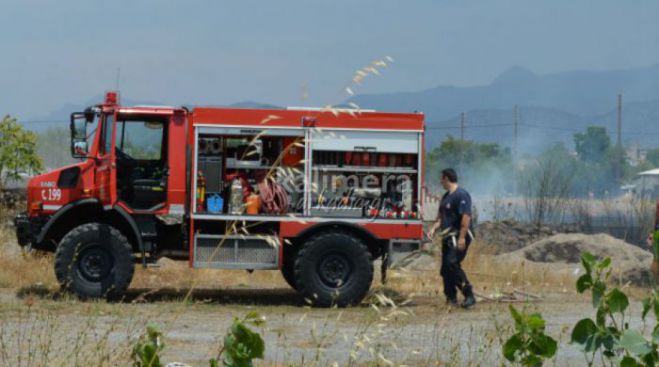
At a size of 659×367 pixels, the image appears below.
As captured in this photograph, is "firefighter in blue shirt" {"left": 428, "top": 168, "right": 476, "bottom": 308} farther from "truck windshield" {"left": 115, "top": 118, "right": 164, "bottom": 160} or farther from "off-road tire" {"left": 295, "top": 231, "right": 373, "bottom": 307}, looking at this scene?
"truck windshield" {"left": 115, "top": 118, "right": 164, "bottom": 160}

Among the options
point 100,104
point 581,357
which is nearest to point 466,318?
point 581,357

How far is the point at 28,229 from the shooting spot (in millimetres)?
16203

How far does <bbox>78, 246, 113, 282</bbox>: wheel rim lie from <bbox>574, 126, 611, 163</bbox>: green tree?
340 feet

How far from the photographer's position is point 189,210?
1602 cm

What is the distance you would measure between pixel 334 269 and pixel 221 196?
1834 millimetres

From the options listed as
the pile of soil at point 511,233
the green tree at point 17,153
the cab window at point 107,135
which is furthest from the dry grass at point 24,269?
the pile of soil at point 511,233

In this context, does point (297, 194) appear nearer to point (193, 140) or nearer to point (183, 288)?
point (193, 140)

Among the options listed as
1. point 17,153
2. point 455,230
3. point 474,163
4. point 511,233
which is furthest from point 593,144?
point 455,230

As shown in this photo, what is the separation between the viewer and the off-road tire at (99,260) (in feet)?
51.5

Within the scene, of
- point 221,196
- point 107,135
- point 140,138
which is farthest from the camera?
point 140,138

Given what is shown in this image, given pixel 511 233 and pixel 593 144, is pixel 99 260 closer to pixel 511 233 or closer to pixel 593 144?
pixel 511 233

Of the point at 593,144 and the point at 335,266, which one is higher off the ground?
the point at 593,144

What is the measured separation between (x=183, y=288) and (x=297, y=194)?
2932 millimetres

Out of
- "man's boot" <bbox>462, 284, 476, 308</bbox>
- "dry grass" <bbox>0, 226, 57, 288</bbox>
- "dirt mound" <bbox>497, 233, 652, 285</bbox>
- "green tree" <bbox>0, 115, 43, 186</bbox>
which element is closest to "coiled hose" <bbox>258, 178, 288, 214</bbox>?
"man's boot" <bbox>462, 284, 476, 308</bbox>
